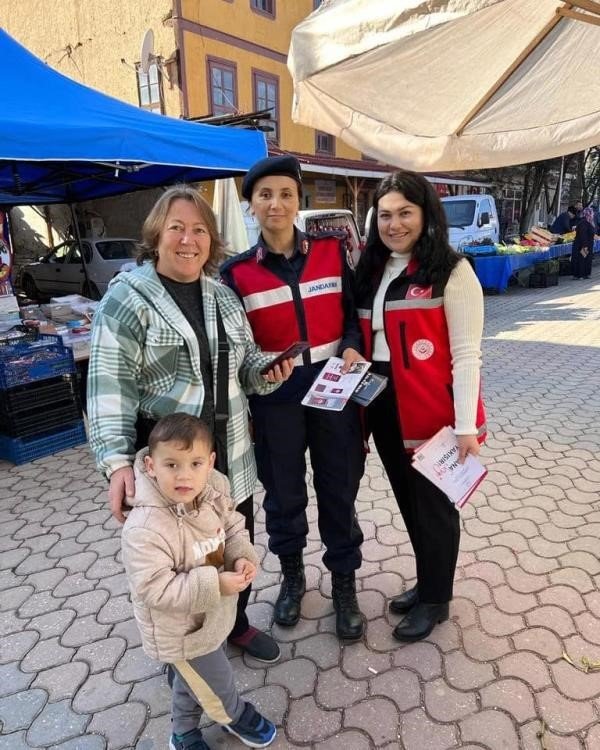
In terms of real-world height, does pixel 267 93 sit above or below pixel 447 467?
above

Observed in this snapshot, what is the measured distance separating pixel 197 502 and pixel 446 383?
39.9 inches

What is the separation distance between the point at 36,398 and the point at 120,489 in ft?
10.7

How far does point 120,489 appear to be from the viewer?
5.30 feet

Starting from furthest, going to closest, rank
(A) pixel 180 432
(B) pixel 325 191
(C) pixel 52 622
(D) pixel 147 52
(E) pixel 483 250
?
1. (B) pixel 325 191
2. (D) pixel 147 52
3. (E) pixel 483 250
4. (C) pixel 52 622
5. (A) pixel 180 432

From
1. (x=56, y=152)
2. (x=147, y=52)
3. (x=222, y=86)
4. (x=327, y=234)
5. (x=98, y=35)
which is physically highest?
(x=98, y=35)

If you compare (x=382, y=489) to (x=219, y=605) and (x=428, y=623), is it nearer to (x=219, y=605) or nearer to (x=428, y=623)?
(x=428, y=623)

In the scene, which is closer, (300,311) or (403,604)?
(300,311)

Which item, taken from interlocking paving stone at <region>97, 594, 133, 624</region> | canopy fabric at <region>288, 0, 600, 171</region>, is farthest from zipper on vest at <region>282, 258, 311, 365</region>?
interlocking paving stone at <region>97, 594, 133, 624</region>

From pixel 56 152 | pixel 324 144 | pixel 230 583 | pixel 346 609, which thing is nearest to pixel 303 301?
pixel 230 583

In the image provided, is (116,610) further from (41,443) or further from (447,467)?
(41,443)

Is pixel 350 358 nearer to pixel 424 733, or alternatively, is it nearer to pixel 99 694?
pixel 424 733

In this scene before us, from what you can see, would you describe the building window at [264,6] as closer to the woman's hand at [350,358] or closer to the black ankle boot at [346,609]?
the woman's hand at [350,358]

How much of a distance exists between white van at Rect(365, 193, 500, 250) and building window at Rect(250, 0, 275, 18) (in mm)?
7300

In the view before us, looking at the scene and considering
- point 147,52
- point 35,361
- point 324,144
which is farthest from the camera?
point 324,144
